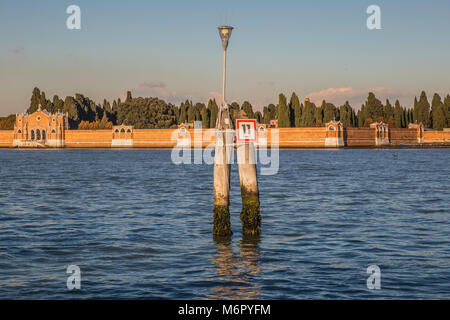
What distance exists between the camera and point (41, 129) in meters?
111

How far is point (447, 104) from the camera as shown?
9594cm

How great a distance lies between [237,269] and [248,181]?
2.71 m

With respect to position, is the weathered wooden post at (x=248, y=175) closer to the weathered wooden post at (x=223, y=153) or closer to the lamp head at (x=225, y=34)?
the weathered wooden post at (x=223, y=153)

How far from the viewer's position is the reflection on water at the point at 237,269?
31.8ft

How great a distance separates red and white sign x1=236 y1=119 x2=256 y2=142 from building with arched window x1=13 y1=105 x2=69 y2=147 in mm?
100971

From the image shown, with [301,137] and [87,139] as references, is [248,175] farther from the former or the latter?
[87,139]

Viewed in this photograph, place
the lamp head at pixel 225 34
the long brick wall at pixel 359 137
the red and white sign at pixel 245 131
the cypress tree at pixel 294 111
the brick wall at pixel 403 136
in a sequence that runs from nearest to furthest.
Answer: the red and white sign at pixel 245 131, the lamp head at pixel 225 34, the long brick wall at pixel 359 137, the cypress tree at pixel 294 111, the brick wall at pixel 403 136

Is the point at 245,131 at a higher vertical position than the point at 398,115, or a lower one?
lower

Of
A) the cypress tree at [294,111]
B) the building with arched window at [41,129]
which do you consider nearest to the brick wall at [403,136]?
the cypress tree at [294,111]

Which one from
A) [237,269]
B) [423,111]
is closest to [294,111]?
[423,111]

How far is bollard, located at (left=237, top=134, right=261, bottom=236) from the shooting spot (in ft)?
43.7

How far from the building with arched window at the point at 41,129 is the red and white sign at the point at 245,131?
101 m
